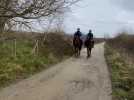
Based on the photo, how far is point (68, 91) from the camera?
531 inches

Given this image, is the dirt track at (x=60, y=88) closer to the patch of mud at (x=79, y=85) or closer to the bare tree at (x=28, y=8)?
the patch of mud at (x=79, y=85)

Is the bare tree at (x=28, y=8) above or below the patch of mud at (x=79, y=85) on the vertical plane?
above

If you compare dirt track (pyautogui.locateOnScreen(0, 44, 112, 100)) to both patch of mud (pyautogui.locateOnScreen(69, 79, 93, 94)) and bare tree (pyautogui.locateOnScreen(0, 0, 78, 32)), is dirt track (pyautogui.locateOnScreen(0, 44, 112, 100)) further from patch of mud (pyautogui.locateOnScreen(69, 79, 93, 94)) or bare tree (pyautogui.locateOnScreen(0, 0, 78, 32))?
bare tree (pyautogui.locateOnScreen(0, 0, 78, 32))

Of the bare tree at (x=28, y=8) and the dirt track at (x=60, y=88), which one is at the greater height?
the bare tree at (x=28, y=8)

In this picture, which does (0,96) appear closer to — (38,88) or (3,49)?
(38,88)

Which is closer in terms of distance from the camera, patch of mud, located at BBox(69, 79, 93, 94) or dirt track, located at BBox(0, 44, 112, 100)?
dirt track, located at BBox(0, 44, 112, 100)

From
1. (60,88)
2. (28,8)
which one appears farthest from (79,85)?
(28,8)

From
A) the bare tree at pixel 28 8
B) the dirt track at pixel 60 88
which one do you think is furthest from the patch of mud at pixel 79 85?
the bare tree at pixel 28 8

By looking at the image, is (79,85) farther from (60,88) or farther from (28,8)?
(28,8)

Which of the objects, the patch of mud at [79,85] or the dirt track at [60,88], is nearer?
the dirt track at [60,88]

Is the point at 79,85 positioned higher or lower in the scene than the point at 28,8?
lower

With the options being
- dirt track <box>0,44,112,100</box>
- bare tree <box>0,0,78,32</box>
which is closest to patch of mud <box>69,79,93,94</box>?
dirt track <box>0,44,112,100</box>

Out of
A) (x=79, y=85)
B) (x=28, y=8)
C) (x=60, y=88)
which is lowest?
(x=79, y=85)

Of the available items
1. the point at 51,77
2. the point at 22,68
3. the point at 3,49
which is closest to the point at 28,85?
the point at 51,77
